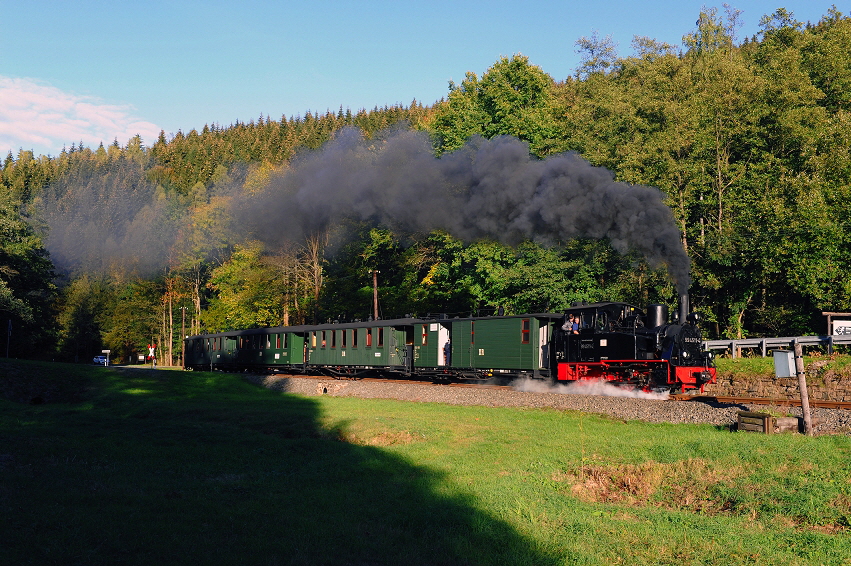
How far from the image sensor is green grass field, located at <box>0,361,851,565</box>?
8125 mm

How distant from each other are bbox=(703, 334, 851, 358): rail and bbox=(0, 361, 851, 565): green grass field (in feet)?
42.2

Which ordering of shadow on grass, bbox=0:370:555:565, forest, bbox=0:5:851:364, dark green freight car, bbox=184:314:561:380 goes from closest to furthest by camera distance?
shadow on grass, bbox=0:370:555:565, dark green freight car, bbox=184:314:561:380, forest, bbox=0:5:851:364

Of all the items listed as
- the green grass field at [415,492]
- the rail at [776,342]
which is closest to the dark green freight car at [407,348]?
the rail at [776,342]

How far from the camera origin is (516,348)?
88.5 ft

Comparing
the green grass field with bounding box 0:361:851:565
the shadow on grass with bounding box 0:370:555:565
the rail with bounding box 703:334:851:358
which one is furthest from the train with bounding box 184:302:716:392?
the shadow on grass with bounding box 0:370:555:565

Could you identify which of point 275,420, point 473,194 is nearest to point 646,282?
point 473,194

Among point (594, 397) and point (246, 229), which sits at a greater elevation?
point (246, 229)

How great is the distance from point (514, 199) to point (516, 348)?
5913 mm

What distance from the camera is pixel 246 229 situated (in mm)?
61281

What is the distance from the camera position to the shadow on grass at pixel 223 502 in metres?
7.93

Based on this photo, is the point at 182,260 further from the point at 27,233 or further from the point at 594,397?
the point at 594,397

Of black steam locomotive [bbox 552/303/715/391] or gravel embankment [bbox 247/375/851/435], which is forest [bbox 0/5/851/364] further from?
gravel embankment [bbox 247/375/851/435]

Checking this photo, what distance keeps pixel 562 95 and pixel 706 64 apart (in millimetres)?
17226

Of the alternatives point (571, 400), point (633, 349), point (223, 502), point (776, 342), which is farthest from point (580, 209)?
point (223, 502)
